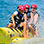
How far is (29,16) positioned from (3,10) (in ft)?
2.71

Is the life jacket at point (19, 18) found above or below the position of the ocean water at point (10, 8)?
below

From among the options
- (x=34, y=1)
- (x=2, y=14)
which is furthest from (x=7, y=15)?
(x=34, y=1)

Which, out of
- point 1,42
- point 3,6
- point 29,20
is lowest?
point 1,42

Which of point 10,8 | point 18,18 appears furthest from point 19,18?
point 10,8

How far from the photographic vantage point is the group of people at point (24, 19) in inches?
103

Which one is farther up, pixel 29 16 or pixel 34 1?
pixel 34 1

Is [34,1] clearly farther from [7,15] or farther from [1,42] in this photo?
[1,42]

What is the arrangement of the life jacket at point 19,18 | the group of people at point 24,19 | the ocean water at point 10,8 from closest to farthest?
the group of people at point 24,19, the life jacket at point 19,18, the ocean water at point 10,8

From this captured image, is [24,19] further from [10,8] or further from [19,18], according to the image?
[10,8]

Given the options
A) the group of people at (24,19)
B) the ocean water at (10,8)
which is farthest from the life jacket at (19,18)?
the ocean water at (10,8)

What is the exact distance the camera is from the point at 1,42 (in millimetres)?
2250

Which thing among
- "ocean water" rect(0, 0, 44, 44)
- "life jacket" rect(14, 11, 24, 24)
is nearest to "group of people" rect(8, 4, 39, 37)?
"life jacket" rect(14, 11, 24, 24)

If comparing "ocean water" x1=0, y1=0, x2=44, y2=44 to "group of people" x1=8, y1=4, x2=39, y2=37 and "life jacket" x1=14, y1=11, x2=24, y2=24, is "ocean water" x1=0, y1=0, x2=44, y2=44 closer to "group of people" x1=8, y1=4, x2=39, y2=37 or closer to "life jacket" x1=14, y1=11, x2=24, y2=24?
"group of people" x1=8, y1=4, x2=39, y2=37

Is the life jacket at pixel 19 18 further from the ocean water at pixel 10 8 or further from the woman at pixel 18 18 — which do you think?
the ocean water at pixel 10 8
